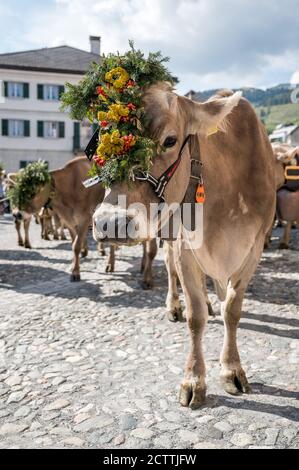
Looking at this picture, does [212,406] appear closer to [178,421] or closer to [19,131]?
[178,421]

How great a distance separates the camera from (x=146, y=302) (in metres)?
7.09

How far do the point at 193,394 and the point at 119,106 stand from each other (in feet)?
7.64

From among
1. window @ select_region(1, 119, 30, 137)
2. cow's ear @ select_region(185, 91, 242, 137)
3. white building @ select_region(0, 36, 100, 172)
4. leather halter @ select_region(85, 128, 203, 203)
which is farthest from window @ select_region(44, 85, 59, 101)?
cow's ear @ select_region(185, 91, 242, 137)

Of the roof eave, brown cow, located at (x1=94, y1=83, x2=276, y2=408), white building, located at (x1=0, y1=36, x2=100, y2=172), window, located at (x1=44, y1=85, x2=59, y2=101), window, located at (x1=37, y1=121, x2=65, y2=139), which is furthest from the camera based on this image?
window, located at (x1=37, y1=121, x2=65, y2=139)

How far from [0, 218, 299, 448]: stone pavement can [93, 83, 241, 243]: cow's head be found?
152cm

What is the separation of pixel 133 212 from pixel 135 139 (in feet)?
1.47

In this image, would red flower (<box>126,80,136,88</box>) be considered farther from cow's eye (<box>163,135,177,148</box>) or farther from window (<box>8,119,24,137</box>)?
window (<box>8,119,24,137</box>)

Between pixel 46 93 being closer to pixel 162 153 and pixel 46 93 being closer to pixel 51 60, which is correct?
pixel 51 60

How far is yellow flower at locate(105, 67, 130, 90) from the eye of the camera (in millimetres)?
2883

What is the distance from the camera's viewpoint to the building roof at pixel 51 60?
125 ft

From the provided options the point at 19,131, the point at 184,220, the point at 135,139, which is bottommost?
the point at 184,220

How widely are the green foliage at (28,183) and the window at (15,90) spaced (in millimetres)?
31052
